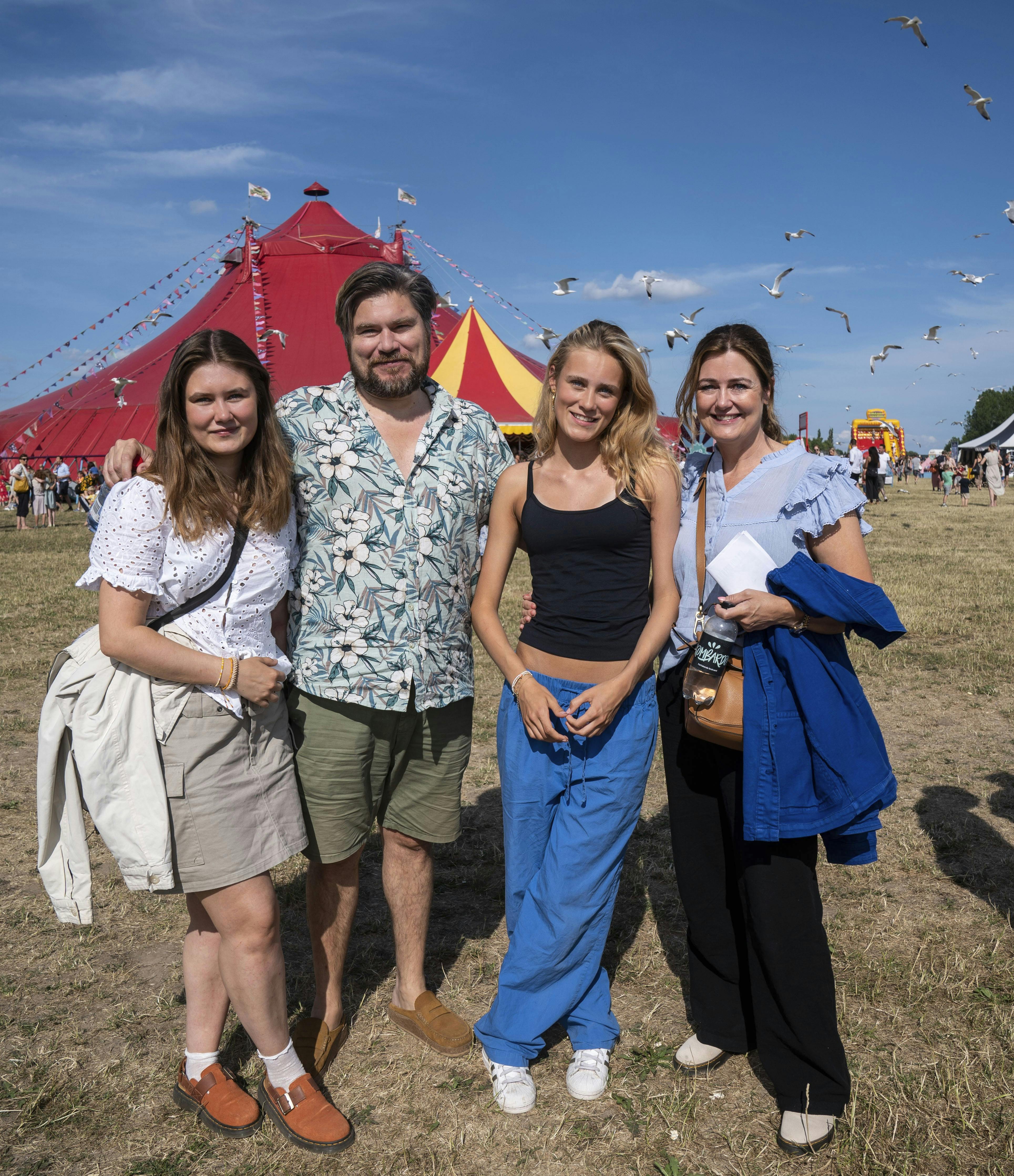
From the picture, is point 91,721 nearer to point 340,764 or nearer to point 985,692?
point 340,764

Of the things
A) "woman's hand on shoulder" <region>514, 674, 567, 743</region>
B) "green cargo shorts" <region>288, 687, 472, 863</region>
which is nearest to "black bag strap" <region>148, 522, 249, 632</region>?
"green cargo shorts" <region>288, 687, 472, 863</region>

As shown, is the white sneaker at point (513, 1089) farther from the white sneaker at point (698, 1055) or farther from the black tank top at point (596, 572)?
the black tank top at point (596, 572)

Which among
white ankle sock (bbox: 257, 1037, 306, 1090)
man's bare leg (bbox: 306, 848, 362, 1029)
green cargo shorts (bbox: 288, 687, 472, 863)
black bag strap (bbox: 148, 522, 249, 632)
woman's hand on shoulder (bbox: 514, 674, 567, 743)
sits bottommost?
white ankle sock (bbox: 257, 1037, 306, 1090)

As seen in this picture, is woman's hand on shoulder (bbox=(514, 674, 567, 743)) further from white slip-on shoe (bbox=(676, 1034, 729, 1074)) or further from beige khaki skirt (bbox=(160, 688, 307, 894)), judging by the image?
white slip-on shoe (bbox=(676, 1034, 729, 1074))

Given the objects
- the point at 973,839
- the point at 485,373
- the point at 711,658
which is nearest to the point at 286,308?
the point at 485,373

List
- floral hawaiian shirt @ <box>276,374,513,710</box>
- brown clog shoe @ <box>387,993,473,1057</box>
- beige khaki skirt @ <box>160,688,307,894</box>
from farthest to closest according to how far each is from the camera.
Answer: brown clog shoe @ <box>387,993,473,1057</box> < floral hawaiian shirt @ <box>276,374,513,710</box> < beige khaki skirt @ <box>160,688,307,894</box>

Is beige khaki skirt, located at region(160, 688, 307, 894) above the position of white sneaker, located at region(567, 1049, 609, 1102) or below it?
above

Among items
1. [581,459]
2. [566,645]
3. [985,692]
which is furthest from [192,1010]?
[985,692]

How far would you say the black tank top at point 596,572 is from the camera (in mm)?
2508

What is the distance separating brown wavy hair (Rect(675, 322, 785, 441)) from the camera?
2.40 m

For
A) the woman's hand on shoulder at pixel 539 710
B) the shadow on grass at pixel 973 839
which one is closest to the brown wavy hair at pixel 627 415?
the woman's hand on shoulder at pixel 539 710

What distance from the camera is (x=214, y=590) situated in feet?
7.47

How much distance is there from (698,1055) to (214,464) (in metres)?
2.21

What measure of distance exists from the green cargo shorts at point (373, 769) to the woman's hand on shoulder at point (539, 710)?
326mm
